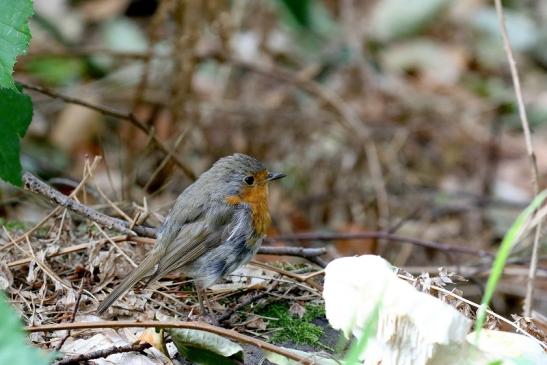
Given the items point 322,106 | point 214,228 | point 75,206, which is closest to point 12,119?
point 75,206

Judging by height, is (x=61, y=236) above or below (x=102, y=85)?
above

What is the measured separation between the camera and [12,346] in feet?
6.72

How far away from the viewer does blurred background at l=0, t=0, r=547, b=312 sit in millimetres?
7156

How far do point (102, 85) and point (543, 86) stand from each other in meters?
4.67

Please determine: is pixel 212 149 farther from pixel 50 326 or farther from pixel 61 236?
pixel 50 326

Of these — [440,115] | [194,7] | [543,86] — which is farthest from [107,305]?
[543,86]

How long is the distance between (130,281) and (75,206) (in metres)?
0.42

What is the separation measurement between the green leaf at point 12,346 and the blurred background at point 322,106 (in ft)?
10.9

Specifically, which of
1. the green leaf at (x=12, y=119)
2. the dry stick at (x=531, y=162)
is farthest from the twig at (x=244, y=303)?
the dry stick at (x=531, y=162)

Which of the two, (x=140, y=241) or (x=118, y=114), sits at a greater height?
(x=118, y=114)

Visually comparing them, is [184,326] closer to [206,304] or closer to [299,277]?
[206,304]

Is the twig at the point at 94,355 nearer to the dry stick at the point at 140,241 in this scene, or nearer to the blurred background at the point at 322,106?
the dry stick at the point at 140,241

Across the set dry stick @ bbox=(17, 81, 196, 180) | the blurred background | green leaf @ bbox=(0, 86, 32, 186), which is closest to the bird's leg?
green leaf @ bbox=(0, 86, 32, 186)

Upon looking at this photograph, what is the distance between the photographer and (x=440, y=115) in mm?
9516
